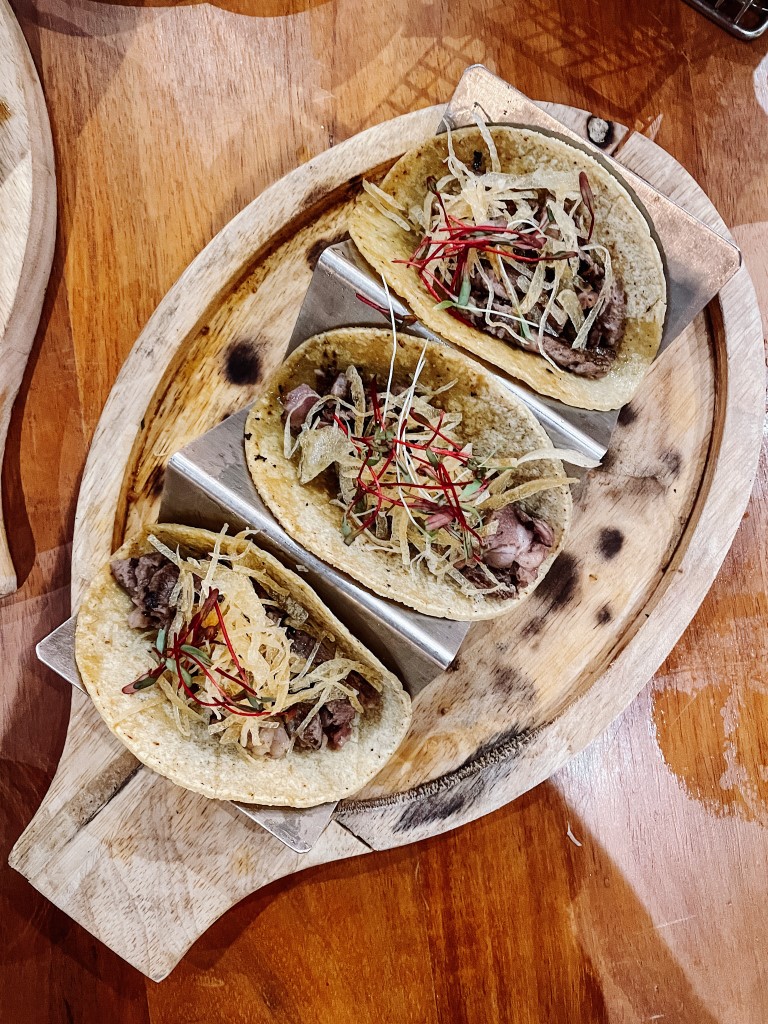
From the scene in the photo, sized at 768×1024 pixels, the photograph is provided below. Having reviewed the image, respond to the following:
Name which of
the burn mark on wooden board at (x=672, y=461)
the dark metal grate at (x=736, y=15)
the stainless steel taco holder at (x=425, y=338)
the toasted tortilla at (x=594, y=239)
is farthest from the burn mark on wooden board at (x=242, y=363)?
the dark metal grate at (x=736, y=15)

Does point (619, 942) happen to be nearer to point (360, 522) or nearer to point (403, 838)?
point (403, 838)

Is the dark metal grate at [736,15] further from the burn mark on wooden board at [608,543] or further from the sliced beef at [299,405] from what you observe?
the sliced beef at [299,405]

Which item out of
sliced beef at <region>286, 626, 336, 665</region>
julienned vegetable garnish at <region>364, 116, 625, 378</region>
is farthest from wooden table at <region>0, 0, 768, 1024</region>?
sliced beef at <region>286, 626, 336, 665</region>

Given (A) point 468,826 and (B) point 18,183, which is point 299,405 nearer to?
(B) point 18,183

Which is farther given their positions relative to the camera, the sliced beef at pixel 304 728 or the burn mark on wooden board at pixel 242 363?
the burn mark on wooden board at pixel 242 363

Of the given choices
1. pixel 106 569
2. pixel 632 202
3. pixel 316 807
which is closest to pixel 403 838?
pixel 316 807

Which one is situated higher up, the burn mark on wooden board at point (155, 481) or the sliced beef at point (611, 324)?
the sliced beef at point (611, 324)

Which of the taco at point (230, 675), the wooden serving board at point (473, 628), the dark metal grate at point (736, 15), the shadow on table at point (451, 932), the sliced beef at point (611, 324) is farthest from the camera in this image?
the shadow on table at point (451, 932)
